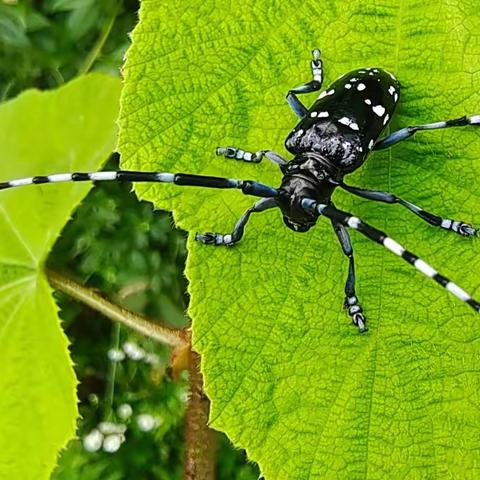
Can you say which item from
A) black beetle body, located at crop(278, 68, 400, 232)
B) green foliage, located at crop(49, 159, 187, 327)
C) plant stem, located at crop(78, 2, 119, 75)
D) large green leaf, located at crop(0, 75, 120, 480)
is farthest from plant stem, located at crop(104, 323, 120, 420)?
black beetle body, located at crop(278, 68, 400, 232)

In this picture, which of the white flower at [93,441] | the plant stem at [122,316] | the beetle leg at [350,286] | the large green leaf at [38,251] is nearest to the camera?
the beetle leg at [350,286]

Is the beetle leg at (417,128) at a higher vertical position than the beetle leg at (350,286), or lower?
higher

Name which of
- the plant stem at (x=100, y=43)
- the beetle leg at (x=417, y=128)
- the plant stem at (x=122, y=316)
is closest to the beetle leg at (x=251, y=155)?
the beetle leg at (x=417, y=128)

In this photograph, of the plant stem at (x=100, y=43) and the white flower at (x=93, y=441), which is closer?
the plant stem at (x=100, y=43)

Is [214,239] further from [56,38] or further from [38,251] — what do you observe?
[56,38]

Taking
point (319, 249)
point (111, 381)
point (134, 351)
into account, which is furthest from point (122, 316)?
point (111, 381)

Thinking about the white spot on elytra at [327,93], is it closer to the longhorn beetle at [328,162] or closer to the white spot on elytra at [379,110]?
the longhorn beetle at [328,162]

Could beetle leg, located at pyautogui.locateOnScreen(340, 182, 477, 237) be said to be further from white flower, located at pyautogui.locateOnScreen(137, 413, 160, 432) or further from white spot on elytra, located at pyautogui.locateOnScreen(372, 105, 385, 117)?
white flower, located at pyautogui.locateOnScreen(137, 413, 160, 432)
